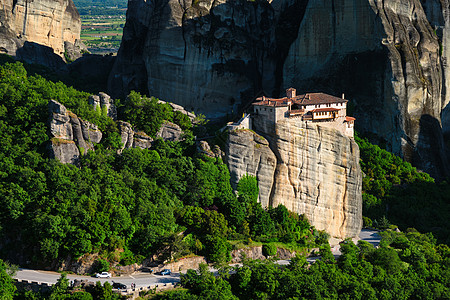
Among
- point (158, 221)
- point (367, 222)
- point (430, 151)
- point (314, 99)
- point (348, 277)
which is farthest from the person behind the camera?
point (430, 151)

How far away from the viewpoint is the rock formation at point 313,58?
82.0 m

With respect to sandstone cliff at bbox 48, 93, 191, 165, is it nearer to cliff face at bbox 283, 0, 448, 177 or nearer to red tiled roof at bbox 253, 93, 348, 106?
red tiled roof at bbox 253, 93, 348, 106

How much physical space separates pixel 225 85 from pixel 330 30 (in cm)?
1293

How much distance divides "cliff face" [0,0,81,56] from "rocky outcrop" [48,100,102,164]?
33.2m

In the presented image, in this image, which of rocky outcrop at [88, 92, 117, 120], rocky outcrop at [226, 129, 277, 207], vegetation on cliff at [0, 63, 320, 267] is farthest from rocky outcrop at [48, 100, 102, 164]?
rocky outcrop at [226, 129, 277, 207]

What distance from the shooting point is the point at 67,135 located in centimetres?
6188

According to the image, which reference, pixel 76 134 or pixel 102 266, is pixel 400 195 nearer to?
pixel 76 134

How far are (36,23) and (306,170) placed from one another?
4679cm

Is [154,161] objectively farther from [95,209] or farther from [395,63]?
[395,63]

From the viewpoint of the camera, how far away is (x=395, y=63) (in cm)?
8069

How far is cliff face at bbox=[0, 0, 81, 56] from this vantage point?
93375 mm

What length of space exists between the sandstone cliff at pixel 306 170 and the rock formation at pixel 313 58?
14675 millimetres

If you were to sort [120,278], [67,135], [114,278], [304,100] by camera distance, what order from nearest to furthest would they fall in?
[114,278], [120,278], [67,135], [304,100]

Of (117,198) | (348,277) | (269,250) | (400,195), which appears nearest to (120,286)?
(117,198)
